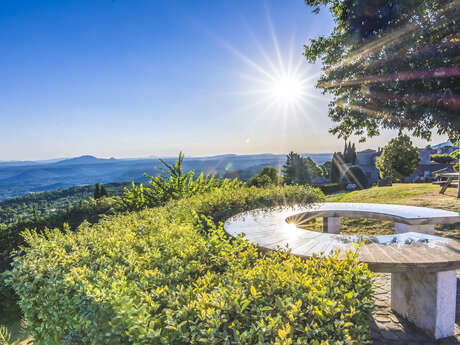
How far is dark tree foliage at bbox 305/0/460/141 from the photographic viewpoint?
6.11 m

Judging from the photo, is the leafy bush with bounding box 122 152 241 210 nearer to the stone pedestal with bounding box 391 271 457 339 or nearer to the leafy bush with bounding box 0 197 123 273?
the leafy bush with bounding box 0 197 123 273

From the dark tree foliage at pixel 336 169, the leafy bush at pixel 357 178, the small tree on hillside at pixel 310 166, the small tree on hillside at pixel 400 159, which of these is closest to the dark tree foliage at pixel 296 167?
the small tree on hillside at pixel 310 166

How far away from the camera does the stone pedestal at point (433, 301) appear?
8.06ft

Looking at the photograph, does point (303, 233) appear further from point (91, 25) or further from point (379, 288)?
point (91, 25)

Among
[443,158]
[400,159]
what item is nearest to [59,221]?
[400,159]

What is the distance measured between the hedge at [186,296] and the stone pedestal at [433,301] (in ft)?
4.27

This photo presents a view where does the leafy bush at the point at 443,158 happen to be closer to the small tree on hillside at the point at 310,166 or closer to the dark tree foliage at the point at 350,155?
the dark tree foliage at the point at 350,155

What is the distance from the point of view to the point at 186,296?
1615mm

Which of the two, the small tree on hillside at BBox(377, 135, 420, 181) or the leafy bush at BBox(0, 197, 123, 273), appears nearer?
the leafy bush at BBox(0, 197, 123, 273)

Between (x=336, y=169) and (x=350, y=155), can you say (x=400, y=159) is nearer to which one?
(x=336, y=169)

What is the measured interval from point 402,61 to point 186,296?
7.96 metres

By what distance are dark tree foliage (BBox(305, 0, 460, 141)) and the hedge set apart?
22.8 feet

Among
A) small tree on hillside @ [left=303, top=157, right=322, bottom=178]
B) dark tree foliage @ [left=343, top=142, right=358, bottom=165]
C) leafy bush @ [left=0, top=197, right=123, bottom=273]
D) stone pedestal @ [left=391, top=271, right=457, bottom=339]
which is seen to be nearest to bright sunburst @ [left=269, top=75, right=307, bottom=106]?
leafy bush @ [left=0, top=197, right=123, bottom=273]

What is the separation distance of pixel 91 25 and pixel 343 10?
27.7ft
